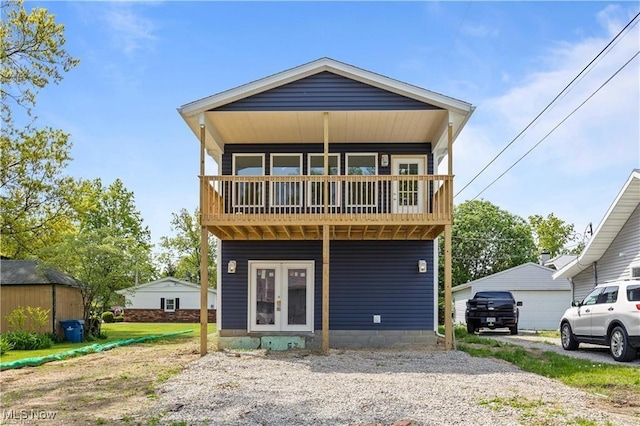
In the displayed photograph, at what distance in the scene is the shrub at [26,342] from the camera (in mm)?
16938

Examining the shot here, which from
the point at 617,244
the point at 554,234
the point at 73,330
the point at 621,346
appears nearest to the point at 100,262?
the point at 73,330

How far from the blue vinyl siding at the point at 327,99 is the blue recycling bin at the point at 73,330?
10661 mm

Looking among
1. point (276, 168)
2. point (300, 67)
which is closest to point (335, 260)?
point (276, 168)

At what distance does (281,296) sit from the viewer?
16.1 meters

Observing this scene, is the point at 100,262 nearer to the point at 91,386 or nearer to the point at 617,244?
the point at 91,386

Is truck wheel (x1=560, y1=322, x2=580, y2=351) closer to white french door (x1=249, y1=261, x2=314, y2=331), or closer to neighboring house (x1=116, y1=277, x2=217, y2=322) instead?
white french door (x1=249, y1=261, x2=314, y2=331)

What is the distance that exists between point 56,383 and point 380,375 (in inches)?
215

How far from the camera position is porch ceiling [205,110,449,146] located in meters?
14.4

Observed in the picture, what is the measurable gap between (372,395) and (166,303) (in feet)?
114

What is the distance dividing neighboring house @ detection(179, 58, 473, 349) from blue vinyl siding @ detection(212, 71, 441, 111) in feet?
0.08

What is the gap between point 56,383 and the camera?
10016mm

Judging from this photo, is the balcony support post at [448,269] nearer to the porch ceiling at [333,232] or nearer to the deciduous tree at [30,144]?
the porch ceiling at [333,232]

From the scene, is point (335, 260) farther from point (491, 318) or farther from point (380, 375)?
point (491, 318)

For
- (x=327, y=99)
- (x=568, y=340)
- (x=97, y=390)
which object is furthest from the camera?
(x=568, y=340)
